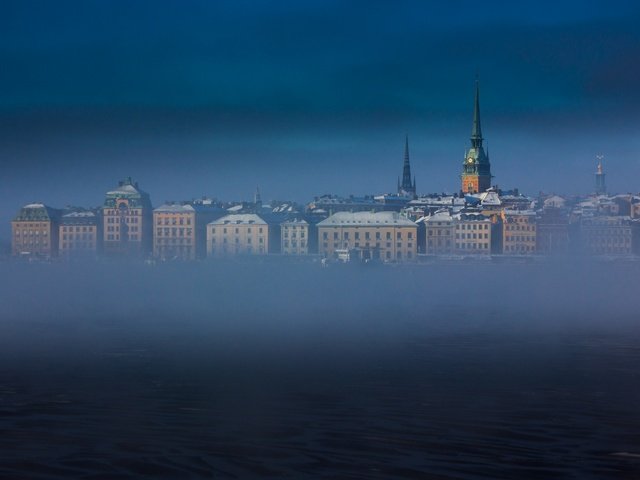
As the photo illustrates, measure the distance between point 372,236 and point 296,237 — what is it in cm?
805

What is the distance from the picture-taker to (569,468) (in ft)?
34.5

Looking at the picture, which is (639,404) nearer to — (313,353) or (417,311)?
(313,353)

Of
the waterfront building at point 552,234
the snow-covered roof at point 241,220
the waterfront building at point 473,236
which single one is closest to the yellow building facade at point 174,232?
the snow-covered roof at point 241,220

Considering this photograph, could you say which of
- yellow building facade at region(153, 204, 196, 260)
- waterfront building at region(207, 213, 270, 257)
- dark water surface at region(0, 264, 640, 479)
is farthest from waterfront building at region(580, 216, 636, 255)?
dark water surface at region(0, 264, 640, 479)

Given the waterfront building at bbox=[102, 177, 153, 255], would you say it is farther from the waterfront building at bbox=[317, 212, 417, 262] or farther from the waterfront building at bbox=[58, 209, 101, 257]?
the waterfront building at bbox=[317, 212, 417, 262]

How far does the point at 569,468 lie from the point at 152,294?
1573 inches

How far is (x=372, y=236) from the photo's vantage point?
118438 mm

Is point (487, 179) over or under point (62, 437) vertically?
over

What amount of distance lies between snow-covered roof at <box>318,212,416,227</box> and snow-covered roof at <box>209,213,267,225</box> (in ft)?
22.0

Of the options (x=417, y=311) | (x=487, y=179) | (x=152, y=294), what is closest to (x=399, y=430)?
(x=417, y=311)

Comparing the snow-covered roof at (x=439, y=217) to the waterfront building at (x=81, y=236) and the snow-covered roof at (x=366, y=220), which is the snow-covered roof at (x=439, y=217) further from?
the waterfront building at (x=81, y=236)

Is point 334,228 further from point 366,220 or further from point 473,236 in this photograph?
point 473,236

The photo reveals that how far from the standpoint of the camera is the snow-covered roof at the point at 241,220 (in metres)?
123

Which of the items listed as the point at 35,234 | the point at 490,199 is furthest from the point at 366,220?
the point at 35,234
